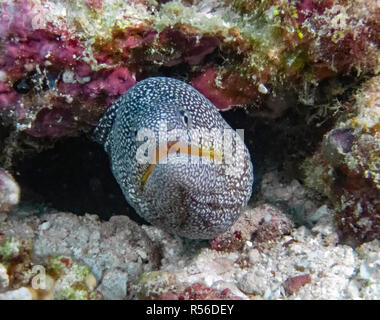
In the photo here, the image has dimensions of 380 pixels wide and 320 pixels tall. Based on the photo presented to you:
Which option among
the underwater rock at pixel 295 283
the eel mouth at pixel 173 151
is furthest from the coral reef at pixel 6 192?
the underwater rock at pixel 295 283

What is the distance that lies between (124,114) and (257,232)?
2.17 metres

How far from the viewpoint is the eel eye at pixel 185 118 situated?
3.36 m

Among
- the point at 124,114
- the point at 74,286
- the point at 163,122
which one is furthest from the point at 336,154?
the point at 74,286

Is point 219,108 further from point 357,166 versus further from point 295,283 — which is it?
point 295,283

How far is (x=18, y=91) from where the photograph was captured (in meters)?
3.84

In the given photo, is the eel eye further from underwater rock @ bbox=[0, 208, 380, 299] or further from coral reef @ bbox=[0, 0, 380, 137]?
underwater rock @ bbox=[0, 208, 380, 299]

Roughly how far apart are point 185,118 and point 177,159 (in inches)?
24.7

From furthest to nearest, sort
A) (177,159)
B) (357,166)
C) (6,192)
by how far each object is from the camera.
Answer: (6,192)
(357,166)
(177,159)

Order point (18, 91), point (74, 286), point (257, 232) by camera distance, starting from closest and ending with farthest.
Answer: point (74, 286) < point (18, 91) < point (257, 232)

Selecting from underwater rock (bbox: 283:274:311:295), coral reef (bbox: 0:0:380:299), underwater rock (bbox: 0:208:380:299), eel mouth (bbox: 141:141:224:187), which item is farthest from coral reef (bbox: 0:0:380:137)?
underwater rock (bbox: 283:274:311:295)

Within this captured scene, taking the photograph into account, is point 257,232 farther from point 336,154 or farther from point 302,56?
point 302,56

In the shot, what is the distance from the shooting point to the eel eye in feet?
11.0

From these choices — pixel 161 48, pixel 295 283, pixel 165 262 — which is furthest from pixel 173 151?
pixel 165 262

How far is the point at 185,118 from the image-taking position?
3410 mm
